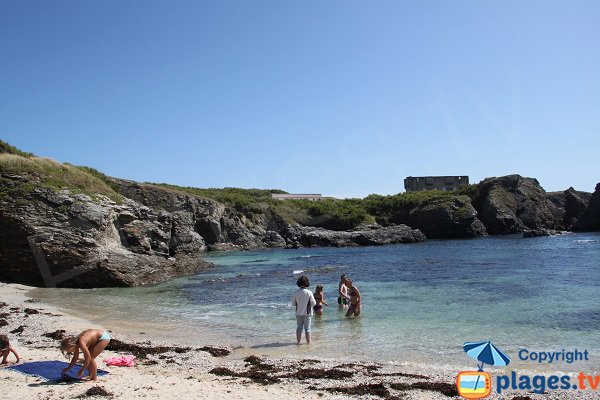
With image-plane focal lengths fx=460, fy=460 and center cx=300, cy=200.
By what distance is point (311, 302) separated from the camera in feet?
43.0

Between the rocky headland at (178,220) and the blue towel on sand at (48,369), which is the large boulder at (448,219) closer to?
the rocky headland at (178,220)

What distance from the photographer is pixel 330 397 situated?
8406 millimetres

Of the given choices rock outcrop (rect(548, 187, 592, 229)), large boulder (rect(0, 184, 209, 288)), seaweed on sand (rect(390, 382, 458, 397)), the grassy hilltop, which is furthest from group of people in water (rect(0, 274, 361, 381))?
rock outcrop (rect(548, 187, 592, 229))

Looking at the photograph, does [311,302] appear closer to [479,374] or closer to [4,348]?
[479,374]

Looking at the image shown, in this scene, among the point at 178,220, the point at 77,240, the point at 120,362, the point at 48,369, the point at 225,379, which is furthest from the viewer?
the point at 178,220

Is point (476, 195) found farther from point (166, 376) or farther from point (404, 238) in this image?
point (166, 376)

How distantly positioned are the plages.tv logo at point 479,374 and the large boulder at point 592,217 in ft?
336

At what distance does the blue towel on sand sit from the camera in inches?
353

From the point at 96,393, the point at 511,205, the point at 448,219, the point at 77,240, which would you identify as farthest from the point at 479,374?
the point at 511,205

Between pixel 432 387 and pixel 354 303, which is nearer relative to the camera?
pixel 432 387

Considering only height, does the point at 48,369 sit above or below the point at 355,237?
below

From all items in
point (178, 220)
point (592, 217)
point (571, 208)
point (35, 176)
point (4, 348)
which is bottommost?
point (4, 348)

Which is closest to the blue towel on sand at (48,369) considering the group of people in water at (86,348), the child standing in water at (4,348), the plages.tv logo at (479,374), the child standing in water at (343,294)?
the group of people in water at (86,348)

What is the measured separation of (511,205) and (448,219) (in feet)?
56.3
